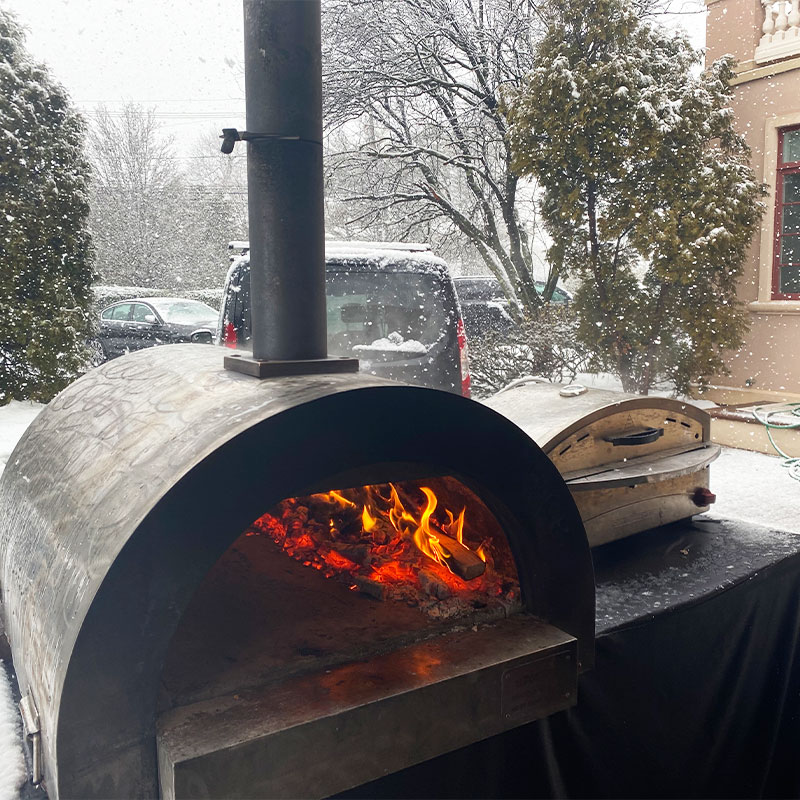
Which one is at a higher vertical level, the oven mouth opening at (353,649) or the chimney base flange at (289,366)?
the chimney base flange at (289,366)

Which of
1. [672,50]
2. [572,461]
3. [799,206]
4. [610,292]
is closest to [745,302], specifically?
[799,206]

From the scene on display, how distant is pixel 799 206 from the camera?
8117 millimetres

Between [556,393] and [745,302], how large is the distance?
587 cm

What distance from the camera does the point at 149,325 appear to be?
9984 millimetres

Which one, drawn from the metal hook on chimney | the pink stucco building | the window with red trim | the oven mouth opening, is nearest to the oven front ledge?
the oven mouth opening

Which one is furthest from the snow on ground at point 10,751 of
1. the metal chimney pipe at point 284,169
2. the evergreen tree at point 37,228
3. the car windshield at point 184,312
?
the car windshield at point 184,312

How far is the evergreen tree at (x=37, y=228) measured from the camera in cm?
759

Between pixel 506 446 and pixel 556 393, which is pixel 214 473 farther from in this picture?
pixel 556 393

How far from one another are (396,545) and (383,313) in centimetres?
284

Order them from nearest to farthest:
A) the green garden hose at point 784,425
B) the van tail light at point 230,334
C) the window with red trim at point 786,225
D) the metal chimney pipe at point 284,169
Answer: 1. the metal chimney pipe at point 284,169
2. the van tail light at point 230,334
3. the green garden hose at point 784,425
4. the window with red trim at point 786,225

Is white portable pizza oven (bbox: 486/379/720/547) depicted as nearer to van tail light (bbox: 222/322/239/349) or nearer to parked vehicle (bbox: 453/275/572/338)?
van tail light (bbox: 222/322/239/349)

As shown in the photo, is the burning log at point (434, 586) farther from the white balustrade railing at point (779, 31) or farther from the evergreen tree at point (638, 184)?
the white balustrade railing at point (779, 31)

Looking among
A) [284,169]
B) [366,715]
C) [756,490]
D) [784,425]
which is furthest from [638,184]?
[366,715]

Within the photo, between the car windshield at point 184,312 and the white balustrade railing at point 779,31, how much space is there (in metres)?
7.80
